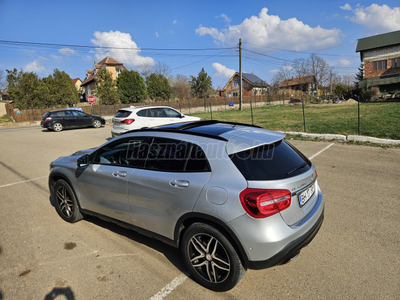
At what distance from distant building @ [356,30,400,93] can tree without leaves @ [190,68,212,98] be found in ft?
102

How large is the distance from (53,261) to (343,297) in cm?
327

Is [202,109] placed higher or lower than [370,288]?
higher

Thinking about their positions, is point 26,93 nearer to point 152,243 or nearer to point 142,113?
point 142,113

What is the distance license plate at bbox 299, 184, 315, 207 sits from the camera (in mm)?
2570

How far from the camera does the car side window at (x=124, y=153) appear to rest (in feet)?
10.7

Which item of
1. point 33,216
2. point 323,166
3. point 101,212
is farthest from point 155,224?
point 323,166

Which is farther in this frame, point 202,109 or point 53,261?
point 202,109

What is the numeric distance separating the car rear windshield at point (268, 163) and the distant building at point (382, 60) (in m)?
49.5

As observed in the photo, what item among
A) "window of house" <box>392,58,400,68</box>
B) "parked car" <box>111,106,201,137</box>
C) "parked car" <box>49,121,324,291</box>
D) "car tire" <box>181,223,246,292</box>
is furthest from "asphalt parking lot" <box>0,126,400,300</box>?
"window of house" <box>392,58,400,68</box>

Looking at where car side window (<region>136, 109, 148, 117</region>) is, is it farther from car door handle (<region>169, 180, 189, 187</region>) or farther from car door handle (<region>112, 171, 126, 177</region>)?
car door handle (<region>169, 180, 189, 187</region>)

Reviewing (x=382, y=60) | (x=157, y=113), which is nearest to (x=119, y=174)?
(x=157, y=113)

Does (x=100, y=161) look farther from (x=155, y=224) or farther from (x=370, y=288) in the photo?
(x=370, y=288)

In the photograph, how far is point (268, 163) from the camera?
8.49ft

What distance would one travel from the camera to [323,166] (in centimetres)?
672
